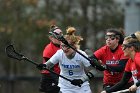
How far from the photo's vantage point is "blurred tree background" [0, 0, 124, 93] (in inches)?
1245

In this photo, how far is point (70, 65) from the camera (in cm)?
1383

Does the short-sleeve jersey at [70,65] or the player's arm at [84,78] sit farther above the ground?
the short-sleeve jersey at [70,65]

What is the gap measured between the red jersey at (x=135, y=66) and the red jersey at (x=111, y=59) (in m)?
1.07

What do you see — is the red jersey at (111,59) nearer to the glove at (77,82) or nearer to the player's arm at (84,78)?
the player's arm at (84,78)

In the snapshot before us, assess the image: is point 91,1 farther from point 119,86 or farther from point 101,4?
point 119,86

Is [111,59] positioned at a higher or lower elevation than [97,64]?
higher

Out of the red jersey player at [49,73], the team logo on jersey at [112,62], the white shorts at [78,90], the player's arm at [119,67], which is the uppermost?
the red jersey player at [49,73]

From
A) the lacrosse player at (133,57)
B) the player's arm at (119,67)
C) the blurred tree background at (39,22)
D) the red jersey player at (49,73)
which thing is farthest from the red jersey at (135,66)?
the blurred tree background at (39,22)

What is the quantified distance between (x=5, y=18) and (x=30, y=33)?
1247mm

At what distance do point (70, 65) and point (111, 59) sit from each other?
0.76m

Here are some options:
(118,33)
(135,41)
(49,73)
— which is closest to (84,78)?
(118,33)

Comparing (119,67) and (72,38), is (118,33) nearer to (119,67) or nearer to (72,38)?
(119,67)

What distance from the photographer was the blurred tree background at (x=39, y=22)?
31.6 meters

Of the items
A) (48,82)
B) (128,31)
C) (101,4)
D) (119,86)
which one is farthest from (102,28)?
(119,86)
